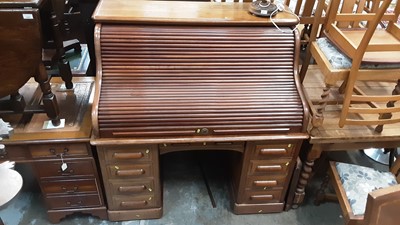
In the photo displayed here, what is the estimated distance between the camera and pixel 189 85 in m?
1.69

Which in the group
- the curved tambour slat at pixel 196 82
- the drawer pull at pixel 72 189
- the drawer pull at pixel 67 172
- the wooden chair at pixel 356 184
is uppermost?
the curved tambour slat at pixel 196 82

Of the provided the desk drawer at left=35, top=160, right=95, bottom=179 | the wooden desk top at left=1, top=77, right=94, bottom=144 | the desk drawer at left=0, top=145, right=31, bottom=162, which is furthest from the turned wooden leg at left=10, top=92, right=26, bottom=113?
the desk drawer at left=35, top=160, right=95, bottom=179

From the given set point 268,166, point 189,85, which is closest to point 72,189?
point 189,85

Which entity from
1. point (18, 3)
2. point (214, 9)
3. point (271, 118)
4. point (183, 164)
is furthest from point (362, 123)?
point (18, 3)

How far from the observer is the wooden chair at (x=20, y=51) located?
1.38m

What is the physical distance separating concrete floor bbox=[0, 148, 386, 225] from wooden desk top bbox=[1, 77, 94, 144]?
0.63 m

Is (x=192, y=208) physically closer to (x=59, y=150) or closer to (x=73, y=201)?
(x=73, y=201)

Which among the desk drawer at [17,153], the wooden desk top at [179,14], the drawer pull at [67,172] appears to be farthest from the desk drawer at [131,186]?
the wooden desk top at [179,14]

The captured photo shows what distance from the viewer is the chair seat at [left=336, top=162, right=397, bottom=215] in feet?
5.58

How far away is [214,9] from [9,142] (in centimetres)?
130

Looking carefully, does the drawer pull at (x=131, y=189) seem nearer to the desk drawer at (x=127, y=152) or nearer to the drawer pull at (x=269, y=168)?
the desk drawer at (x=127, y=152)

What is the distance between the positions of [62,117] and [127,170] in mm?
475

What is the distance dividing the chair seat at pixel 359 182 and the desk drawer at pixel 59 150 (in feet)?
4.68

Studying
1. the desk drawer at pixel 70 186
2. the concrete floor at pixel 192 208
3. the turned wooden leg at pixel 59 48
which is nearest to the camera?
the turned wooden leg at pixel 59 48
